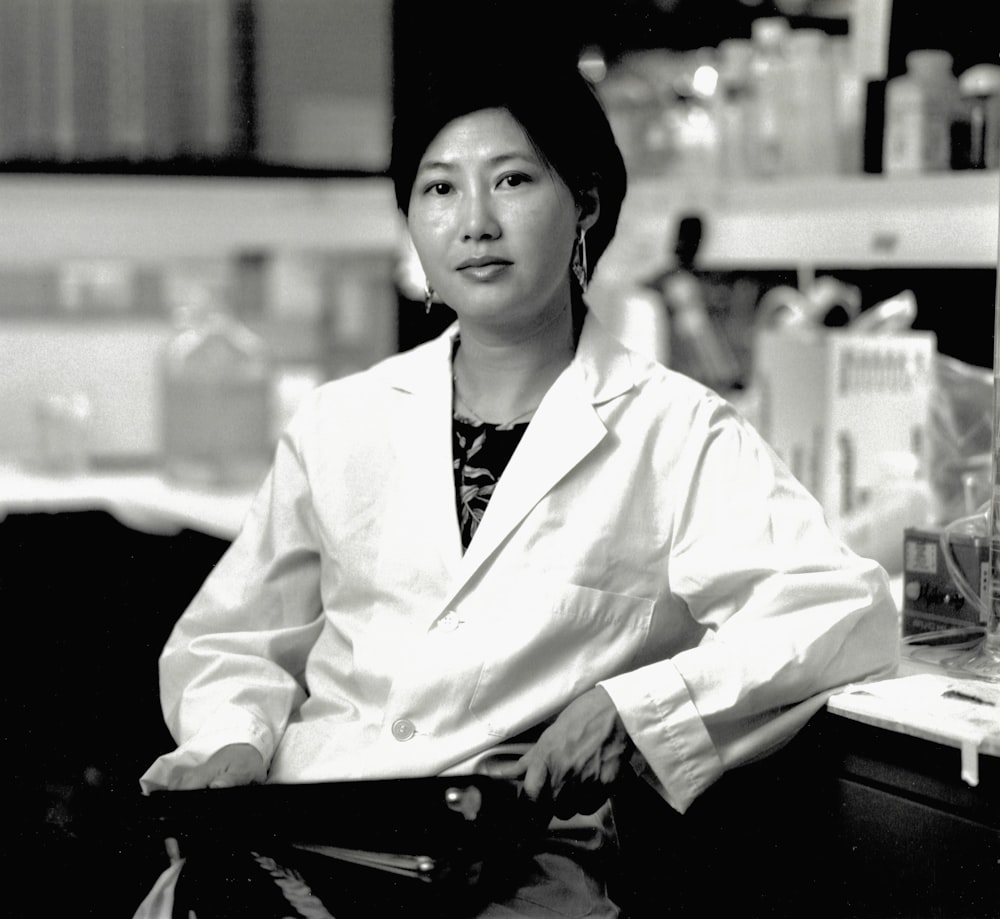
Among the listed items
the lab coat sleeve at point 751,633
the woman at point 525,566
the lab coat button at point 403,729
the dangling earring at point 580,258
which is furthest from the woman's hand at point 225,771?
the dangling earring at point 580,258

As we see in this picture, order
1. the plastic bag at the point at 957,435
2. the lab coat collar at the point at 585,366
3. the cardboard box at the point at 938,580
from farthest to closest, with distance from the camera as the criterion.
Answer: the plastic bag at the point at 957,435
the cardboard box at the point at 938,580
the lab coat collar at the point at 585,366

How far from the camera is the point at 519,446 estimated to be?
159 centimetres

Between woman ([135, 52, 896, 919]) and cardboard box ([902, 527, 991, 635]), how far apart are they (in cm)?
26

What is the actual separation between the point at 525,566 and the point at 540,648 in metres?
0.09

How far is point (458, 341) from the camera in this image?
1.75m

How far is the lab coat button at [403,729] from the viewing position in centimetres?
153

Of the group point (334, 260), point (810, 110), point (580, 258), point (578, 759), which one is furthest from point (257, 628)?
point (334, 260)

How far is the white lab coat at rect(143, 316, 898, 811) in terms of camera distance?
144cm

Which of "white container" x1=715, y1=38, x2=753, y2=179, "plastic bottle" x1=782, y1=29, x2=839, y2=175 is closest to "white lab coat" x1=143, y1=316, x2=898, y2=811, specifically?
"plastic bottle" x1=782, y1=29, x2=839, y2=175

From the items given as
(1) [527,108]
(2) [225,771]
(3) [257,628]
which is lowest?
(2) [225,771]

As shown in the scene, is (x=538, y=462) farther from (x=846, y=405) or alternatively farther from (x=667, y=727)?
(x=846, y=405)

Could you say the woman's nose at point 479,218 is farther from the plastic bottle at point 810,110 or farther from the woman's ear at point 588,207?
the plastic bottle at point 810,110

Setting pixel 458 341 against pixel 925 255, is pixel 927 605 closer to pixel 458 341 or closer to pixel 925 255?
pixel 458 341

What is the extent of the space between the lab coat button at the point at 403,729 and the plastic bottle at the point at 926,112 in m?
1.31
